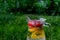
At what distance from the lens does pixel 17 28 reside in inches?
152

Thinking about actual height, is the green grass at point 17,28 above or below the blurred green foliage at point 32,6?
below

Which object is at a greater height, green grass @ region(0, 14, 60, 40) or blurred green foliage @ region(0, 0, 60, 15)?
Result: blurred green foliage @ region(0, 0, 60, 15)

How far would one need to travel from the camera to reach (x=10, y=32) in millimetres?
3744

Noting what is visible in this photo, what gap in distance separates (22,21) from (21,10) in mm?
605

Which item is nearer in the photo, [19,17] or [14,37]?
[14,37]

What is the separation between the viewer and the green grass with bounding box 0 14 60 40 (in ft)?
11.9

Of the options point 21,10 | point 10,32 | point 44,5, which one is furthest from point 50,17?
point 10,32

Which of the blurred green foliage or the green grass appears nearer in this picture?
the green grass

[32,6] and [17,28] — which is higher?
[32,6]

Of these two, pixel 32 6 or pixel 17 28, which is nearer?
pixel 17 28

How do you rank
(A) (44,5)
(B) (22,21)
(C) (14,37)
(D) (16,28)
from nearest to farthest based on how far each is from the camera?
(C) (14,37) < (D) (16,28) < (B) (22,21) < (A) (44,5)

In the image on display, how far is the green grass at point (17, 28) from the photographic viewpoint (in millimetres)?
3633

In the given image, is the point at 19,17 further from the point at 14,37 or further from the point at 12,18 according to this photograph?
the point at 14,37

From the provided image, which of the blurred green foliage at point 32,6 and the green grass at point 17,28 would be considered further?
the blurred green foliage at point 32,6
